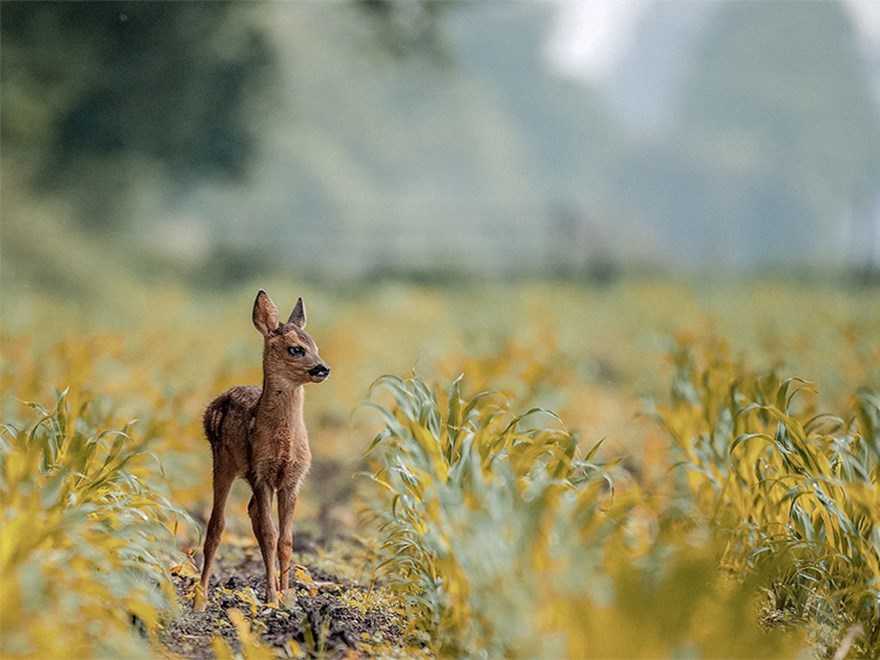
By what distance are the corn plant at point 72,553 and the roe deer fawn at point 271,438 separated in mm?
182

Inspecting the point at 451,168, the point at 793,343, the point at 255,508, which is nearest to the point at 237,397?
the point at 255,508

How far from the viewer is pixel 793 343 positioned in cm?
743

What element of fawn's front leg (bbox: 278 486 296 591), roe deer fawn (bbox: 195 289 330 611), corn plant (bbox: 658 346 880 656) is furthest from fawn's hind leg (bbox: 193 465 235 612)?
corn plant (bbox: 658 346 880 656)

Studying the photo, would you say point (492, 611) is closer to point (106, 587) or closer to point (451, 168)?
point (106, 587)

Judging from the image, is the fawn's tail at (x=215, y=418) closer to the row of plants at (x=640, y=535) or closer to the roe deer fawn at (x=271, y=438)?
the roe deer fawn at (x=271, y=438)

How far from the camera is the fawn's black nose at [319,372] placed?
8.66 ft

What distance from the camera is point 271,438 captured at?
8.81 ft

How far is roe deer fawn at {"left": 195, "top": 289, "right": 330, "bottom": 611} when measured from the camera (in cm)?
268

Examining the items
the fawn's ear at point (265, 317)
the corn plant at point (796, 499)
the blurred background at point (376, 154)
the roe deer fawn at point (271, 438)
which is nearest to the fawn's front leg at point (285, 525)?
the roe deer fawn at point (271, 438)

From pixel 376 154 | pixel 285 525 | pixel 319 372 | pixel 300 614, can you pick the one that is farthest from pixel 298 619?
pixel 376 154

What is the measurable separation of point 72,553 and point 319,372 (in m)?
0.66

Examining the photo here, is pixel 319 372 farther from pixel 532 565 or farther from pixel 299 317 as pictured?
pixel 532 565

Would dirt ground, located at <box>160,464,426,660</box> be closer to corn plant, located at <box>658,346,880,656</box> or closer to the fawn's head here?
the fawn's head

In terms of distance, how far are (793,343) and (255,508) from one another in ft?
17.8
